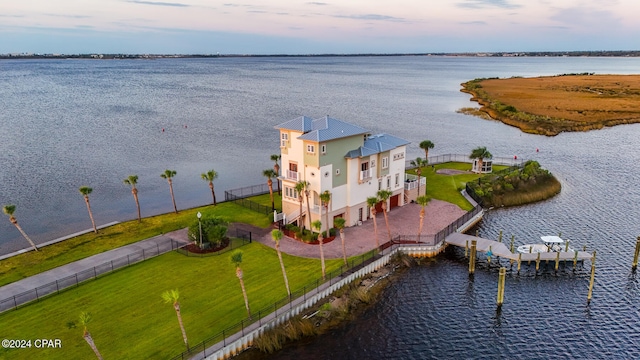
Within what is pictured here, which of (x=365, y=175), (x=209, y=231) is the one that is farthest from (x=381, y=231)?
(x=209, y=231)

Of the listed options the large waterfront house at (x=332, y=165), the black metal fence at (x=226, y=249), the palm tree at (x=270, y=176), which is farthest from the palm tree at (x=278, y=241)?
the palm tree at (x=270, y=176)

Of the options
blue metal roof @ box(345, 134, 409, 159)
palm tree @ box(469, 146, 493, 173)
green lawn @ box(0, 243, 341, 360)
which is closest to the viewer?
green lawn @ box(0, 243, 341, 360)

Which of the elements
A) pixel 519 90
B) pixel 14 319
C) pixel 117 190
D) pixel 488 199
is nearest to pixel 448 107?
pixel 519 90

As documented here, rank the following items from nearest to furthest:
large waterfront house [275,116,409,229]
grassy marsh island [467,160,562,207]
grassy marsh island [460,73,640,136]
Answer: large waterfront house [275,116,409,229], grassy marsh island [467,160,562,207], grassy marsh island [460,73,640,136]

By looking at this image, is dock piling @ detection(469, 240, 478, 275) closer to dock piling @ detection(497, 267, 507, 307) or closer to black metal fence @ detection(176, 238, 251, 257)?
dock piling @ detection(497, 267, 507, 307)

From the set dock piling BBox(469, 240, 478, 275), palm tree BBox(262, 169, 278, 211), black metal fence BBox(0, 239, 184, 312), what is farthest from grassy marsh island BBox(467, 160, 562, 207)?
black metal fence BBox(0, 239, 184, 312)

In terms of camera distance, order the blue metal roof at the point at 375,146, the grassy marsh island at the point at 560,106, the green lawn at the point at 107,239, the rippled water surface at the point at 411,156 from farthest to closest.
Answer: the grassy marsh island at the point at 560,106
the blue metal roof at the point at 375,146
the green lawn at the point at 107,239
the rippled water surface at the point at 411,156

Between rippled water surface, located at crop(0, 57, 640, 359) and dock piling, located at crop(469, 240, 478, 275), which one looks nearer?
rippled water surface, located at crop(0, 57, 640, 359)

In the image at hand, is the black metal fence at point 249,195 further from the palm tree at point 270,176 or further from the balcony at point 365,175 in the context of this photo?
the balcony at point 365,175
